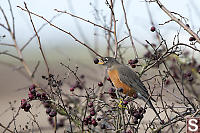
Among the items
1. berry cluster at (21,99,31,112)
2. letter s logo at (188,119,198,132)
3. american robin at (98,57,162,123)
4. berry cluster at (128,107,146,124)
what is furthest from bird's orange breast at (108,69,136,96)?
letter s logo at (188,119,198,132)

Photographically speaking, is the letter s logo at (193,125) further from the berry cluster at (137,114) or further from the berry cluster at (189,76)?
the berry cluster at (189,76)

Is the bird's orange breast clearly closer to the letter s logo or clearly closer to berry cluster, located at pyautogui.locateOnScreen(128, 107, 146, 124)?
berry cluster, located at pyautogui.locateOnScreen(128, 107, 146, 124)

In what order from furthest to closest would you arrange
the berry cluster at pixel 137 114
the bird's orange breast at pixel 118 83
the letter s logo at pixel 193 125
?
the bird's orange breast at pixel 118 83, the berry cluster at pixel 137 114, the letter s logo at pixel 193 125

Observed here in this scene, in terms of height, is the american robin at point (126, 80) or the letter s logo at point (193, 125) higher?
the american robin at point (126, 80)

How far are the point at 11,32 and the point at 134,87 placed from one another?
5.30 feet

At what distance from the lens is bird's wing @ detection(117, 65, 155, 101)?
3.58 m

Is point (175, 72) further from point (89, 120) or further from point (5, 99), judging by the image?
point (5, 99)

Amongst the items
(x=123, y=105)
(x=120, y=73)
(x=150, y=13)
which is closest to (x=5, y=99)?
(x=120, y=73)

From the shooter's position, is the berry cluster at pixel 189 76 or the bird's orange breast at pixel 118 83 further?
the bird's orange breast at pixel 118 83

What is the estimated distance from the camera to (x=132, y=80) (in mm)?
3746

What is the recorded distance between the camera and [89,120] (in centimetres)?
234

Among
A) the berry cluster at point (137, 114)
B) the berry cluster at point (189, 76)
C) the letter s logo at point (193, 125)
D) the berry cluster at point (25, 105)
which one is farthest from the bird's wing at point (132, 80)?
the berry cluster at point (25, 105)

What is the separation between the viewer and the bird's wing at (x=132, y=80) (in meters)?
3.58

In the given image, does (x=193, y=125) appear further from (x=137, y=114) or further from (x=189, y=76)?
(x=189, y=76)
